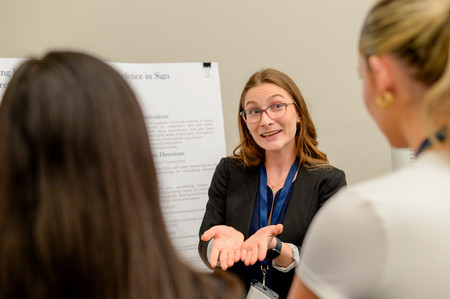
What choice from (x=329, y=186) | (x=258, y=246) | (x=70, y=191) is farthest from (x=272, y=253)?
(x=70, y=191)

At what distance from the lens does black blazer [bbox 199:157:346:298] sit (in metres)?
2.15

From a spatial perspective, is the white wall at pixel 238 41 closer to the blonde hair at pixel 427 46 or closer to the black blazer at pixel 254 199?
the black blazer at pixel 254 199

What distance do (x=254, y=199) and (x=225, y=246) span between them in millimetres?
392

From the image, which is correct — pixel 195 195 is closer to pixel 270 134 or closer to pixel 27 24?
pixel 270 134

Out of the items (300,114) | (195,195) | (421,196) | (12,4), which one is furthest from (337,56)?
(421,196)

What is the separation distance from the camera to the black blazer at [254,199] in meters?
2.15

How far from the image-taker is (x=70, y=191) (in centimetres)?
69

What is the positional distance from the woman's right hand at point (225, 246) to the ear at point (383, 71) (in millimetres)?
1113

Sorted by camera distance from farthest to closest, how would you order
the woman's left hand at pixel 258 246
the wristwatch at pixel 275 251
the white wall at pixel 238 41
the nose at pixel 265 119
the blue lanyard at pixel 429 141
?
the white wall at pixel 238 41 < the nose at pixel 265 119 < the wristwatch at pixel 275 251 < the woman's left hand at pixel 258 246 < the blue lanyard at pixel 429 141

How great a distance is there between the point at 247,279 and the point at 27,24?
1.88 metres

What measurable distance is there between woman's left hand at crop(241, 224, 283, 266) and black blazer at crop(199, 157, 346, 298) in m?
0.29

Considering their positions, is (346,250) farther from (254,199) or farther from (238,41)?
(238,41)

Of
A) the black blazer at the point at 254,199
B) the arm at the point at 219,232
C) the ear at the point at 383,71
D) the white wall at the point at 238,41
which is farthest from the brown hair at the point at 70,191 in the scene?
the white wall at the point at 238,41

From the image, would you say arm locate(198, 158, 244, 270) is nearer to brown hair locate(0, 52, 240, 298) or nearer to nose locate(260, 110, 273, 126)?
nose locate(260, 110, 273, 126)
